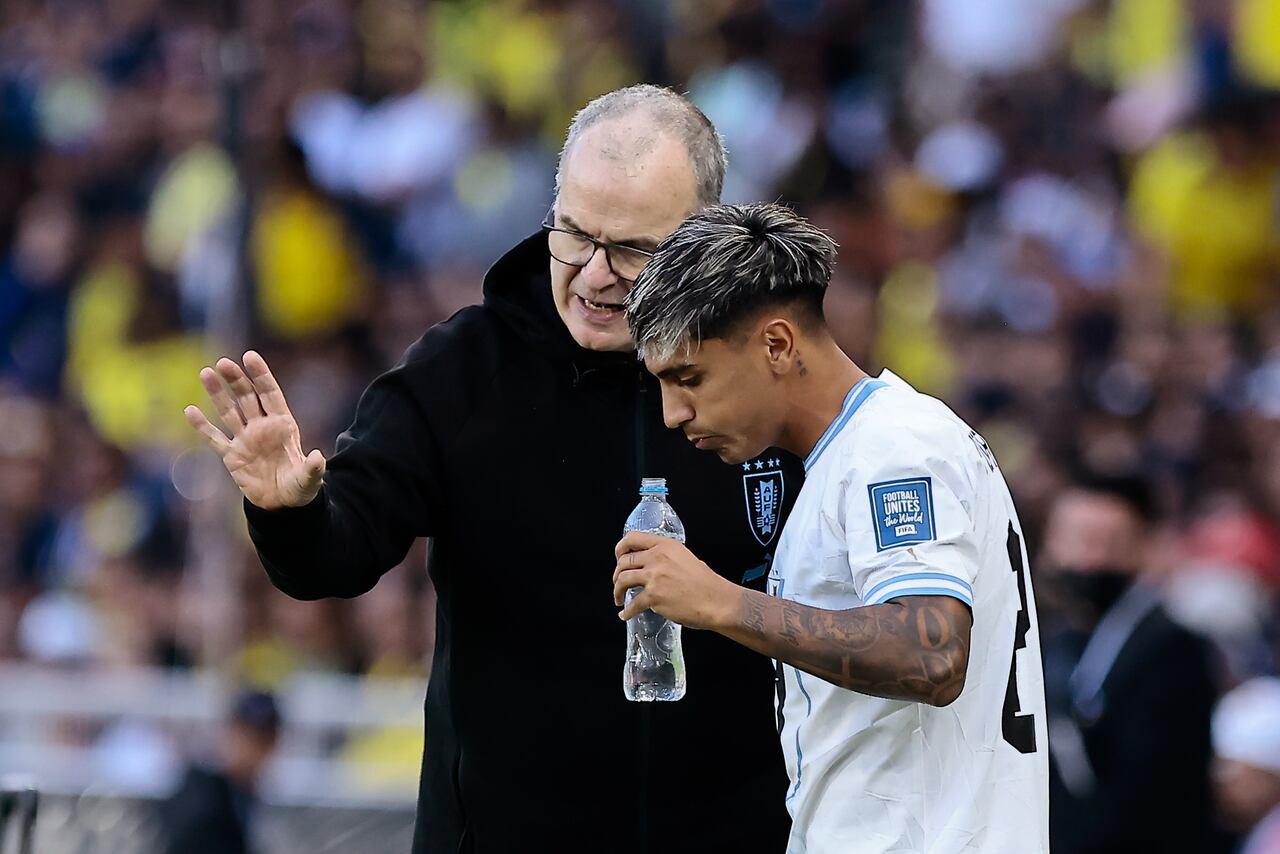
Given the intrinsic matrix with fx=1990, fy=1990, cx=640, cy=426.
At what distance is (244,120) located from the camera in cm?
752

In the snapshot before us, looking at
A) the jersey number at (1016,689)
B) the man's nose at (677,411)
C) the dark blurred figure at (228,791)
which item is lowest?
the dark blurred figure at (228,791)

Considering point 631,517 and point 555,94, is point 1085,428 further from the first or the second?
point 631,517

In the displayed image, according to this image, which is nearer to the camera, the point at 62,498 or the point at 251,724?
the point at 251,724

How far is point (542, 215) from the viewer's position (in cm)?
915

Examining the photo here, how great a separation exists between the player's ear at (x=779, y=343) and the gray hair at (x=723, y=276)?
36mm

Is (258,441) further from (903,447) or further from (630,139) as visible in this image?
(903,447)

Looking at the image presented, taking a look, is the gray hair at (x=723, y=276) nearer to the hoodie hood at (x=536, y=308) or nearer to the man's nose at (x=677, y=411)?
the man's nose at (x=677, y=411)

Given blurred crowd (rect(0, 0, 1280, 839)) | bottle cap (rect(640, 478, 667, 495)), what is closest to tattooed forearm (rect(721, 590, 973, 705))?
bottle cap (rect(640, 478, 667, 495))

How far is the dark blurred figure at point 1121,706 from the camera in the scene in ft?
19.6

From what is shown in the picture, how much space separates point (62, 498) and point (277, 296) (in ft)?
5.01

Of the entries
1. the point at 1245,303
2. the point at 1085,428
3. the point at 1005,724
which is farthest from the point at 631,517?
the point at 1245,303

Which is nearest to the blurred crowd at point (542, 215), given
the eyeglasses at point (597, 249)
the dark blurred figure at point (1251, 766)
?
the dark blurred figure at point (1251, 766)

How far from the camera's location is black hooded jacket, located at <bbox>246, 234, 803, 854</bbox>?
3.81 m

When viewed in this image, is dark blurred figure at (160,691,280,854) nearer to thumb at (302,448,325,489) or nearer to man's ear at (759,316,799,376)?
thumb at (302,448,325,489)
